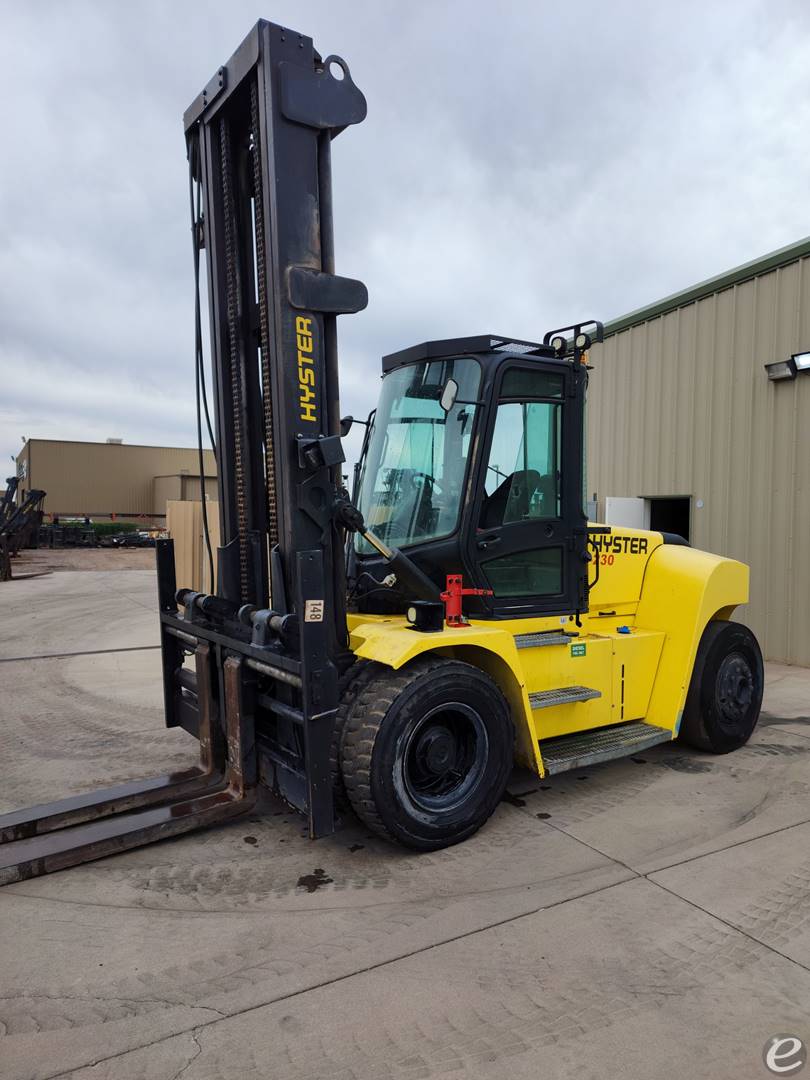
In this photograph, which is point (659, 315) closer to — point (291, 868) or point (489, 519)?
point (489, 519)

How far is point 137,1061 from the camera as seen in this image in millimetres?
2242

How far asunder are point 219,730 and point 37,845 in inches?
43.0

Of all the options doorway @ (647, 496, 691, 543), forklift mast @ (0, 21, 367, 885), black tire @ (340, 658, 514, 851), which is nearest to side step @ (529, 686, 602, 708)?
black tire @ (340, 658, 514, 851)

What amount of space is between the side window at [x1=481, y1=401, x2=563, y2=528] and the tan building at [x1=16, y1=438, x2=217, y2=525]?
46.2 meters

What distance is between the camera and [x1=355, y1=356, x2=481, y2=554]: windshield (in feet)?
13.5

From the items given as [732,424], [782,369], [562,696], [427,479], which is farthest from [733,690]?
[732,424]

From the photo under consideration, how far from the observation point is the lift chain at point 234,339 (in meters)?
4.11

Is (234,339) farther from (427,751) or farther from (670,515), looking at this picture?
(670,515)

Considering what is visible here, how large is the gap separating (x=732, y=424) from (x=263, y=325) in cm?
726

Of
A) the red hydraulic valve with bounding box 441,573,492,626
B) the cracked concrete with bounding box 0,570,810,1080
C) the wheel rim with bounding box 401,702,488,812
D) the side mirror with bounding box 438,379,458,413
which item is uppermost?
the side mirror with bounding box 438,379,458,413

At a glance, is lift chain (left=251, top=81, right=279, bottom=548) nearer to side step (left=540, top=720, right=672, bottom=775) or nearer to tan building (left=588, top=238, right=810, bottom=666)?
side step (left=540, top=720, right=672, bottom=775)

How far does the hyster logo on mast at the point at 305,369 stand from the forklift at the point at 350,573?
1 cm

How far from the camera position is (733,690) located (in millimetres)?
5352

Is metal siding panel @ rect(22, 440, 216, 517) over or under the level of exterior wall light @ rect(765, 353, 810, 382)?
over
